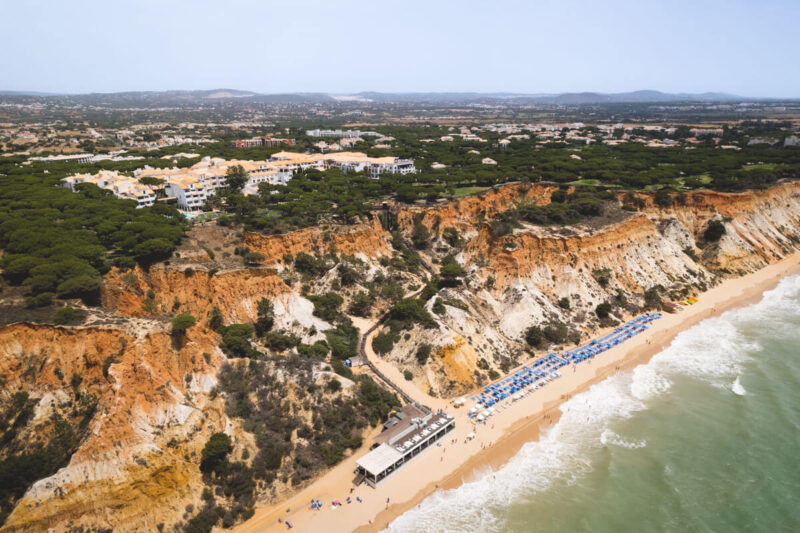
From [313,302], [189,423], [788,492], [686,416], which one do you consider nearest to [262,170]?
[313,302]

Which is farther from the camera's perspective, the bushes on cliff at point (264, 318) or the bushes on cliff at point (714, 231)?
the bushes on cliff at point (714, 231)

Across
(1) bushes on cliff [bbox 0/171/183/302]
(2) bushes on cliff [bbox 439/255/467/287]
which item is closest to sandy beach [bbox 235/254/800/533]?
(2) bushes on cliff [bbox 439/255/467/287]

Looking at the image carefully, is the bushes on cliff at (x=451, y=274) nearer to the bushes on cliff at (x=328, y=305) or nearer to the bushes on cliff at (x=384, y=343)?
the bushes on cliff at (x=384, y=343)

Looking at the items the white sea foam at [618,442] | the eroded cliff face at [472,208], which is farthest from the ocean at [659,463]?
the eroded cliff face at [472,208]

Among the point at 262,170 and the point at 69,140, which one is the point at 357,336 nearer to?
the point at 262,170

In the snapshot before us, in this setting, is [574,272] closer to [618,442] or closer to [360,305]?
[618,442]

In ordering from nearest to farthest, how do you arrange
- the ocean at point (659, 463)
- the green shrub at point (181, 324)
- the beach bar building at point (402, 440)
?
the ocean at point (659, 463), the green shrub at point (181, 324), the beach bar building at point (402, 440)

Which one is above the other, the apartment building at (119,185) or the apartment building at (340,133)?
the apartment building at (340,133)
